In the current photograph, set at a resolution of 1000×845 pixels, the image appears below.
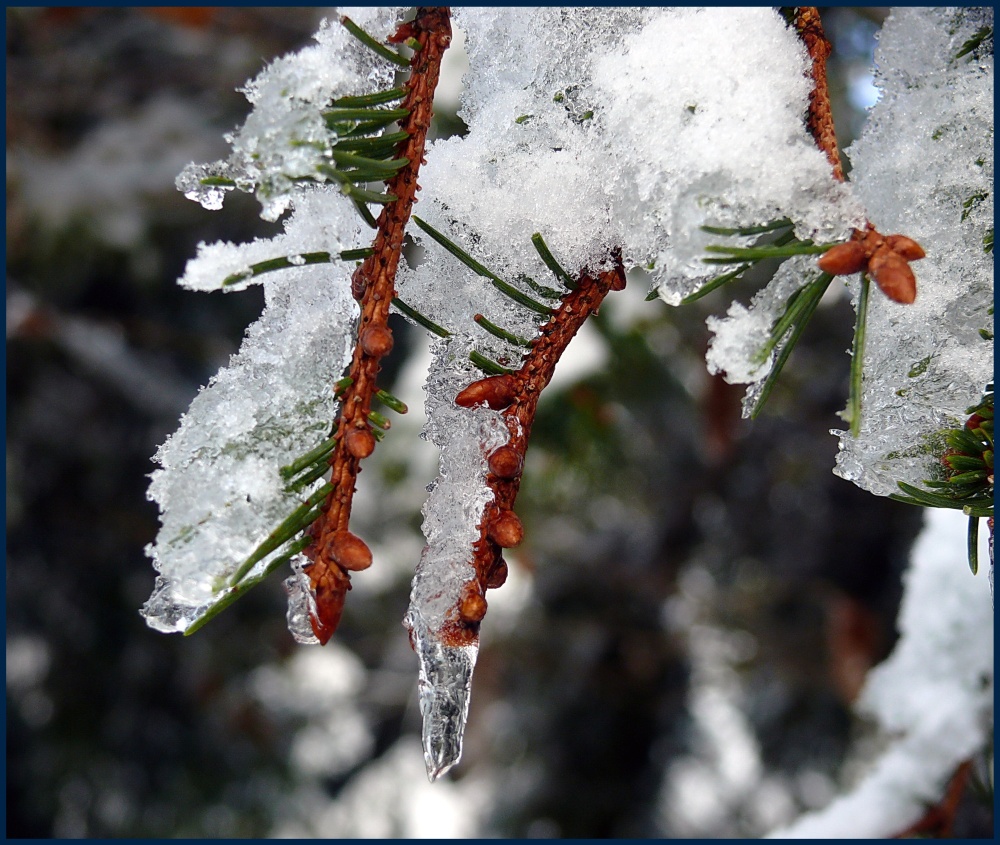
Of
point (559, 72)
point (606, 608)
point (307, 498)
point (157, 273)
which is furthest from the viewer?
point (606, 608)

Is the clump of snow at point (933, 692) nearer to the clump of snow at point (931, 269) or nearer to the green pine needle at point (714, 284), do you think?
the clump of snow at point (931, 269)

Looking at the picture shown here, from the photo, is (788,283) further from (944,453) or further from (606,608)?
(606,608)

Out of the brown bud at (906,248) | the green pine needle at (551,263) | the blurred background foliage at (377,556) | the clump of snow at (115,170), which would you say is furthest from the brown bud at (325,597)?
the clump of snow at (115,170)

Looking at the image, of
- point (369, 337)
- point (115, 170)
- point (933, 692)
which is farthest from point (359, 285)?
point (115, 170)

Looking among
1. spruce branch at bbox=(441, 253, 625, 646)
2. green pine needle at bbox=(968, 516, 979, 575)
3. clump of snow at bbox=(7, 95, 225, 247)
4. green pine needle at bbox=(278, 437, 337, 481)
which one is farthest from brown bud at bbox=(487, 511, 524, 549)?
clump of snow at bbox=(7, 95, 225, 247)

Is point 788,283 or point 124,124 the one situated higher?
point 788,283

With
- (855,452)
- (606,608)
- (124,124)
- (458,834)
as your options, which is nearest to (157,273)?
(124,124)

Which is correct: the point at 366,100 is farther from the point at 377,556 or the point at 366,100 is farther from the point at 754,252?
the point at 377,556
